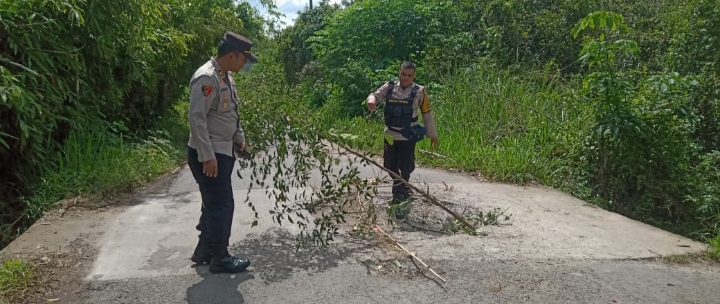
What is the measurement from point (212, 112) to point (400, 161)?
7.31 feet

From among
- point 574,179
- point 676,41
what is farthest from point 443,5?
point 574,179

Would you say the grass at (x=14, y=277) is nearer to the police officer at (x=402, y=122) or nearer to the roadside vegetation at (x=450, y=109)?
the roadside vegetation at (x=450, y=109)

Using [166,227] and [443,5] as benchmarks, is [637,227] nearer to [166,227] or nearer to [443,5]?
[166,227]

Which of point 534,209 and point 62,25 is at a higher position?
point 62,25

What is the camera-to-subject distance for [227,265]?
3.96 m

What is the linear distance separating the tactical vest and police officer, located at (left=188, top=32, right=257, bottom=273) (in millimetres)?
1801

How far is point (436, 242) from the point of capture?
4.77 meters

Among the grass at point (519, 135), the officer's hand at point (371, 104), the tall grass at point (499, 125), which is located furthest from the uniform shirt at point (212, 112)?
the tall grass at point (499, 125)

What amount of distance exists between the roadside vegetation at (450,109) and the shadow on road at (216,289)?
954 millimetres

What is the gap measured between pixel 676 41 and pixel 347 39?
8.04m

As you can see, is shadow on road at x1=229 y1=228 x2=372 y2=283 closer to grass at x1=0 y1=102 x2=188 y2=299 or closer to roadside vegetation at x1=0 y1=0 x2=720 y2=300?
roadside vegetation at x1=0 y1=0 x2=720 y2=300

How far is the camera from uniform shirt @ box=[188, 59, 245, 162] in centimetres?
371

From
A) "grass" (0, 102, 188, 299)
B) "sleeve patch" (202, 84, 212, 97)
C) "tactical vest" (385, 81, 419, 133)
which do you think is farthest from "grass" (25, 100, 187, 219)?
"tactical vest" (385, 81, 419, 133)

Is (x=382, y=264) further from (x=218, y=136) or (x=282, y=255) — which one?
(x=218, y=136)
